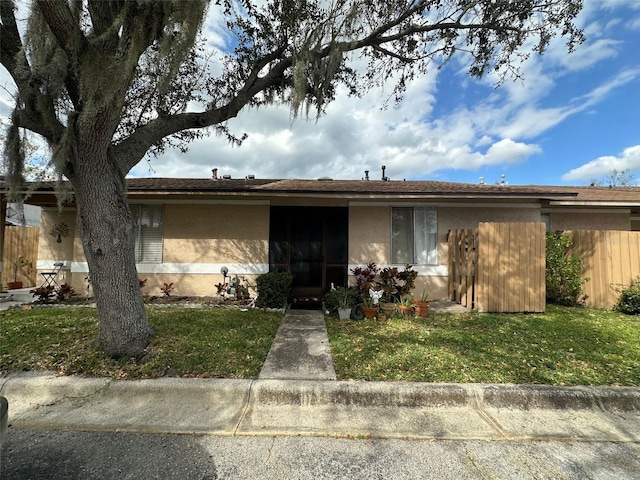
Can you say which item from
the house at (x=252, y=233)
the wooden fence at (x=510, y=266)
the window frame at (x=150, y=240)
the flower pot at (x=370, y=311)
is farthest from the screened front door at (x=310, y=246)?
the wooden fence at (x=510, y=266)

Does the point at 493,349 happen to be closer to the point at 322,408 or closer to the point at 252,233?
the point at 322,408

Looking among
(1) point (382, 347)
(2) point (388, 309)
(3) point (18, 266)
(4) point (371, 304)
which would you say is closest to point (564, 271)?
(2) point (388, 309)

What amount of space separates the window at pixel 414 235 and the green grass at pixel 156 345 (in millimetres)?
3757

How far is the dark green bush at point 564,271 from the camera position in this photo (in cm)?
687

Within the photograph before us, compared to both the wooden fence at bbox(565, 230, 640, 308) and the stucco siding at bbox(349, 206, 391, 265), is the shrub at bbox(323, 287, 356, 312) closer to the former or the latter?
the stucco siding at bbox(349, 206, 391, 265)

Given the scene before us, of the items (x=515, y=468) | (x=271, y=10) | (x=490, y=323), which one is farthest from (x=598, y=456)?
(x=271, y=10)

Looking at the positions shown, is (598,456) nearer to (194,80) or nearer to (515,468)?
(515,468)

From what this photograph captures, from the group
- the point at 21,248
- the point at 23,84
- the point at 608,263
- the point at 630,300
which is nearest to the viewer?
the point at 23,84

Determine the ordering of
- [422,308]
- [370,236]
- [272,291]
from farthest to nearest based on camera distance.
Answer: [370,236]
[272,291]
[422,308]

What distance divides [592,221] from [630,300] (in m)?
2.89

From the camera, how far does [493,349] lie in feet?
14.2

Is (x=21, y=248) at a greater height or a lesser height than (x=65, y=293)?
greater

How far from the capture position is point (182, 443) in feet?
8.57

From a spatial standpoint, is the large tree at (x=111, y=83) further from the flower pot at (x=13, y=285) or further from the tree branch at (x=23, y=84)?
the flower pot at (x=13, y=285)
